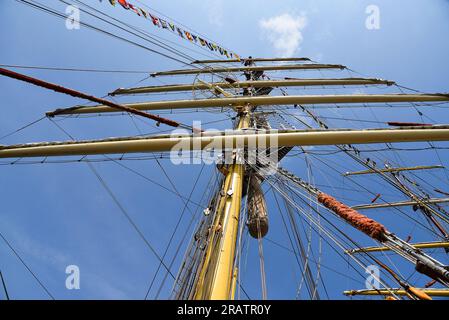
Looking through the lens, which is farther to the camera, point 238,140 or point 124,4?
point 124,4

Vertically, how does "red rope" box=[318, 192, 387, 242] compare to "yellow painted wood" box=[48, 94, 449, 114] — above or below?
below

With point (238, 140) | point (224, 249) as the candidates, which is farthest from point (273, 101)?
point (224, 249)

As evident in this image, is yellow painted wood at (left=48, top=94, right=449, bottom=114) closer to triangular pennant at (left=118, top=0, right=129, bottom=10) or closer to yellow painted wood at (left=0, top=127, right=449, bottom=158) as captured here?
triangular pennant at (left=118, top=0, right=129, bottom=10)

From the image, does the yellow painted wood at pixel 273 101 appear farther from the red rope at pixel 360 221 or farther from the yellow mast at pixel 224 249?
the red rope at pixel 360 221

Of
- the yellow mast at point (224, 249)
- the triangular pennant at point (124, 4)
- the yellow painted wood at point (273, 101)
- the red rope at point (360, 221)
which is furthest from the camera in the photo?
the yellow painted wood at point (273, 101)

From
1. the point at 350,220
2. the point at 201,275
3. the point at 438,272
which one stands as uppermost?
the point at 350,220

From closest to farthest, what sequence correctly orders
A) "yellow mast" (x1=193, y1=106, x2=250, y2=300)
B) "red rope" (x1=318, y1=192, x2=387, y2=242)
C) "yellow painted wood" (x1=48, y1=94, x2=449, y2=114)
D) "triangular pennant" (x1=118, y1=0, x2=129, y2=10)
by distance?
"yellow mast" (x1=193, y1=106, x2=250, y2=300), "red rope" (x1=318, y1=192, x2=387, y2=242), "triangular pennant" (x1=118, y1=0, x2=129, y2=10), "yellow painted wood" (x1=48, y1=94, x2=449, y2=114)

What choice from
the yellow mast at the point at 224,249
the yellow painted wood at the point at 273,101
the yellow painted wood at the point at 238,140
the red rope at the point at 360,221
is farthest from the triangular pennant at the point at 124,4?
the red rope at the point at 360,221

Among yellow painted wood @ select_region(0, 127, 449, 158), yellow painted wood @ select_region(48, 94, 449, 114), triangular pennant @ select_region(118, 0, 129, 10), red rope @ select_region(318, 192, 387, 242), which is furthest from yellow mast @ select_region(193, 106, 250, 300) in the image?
triangular pennant @ select_region(118, 0, 129, 10)

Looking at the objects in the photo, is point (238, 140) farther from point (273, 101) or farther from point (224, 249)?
point (273, 101)

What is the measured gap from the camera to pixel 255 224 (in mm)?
5953
